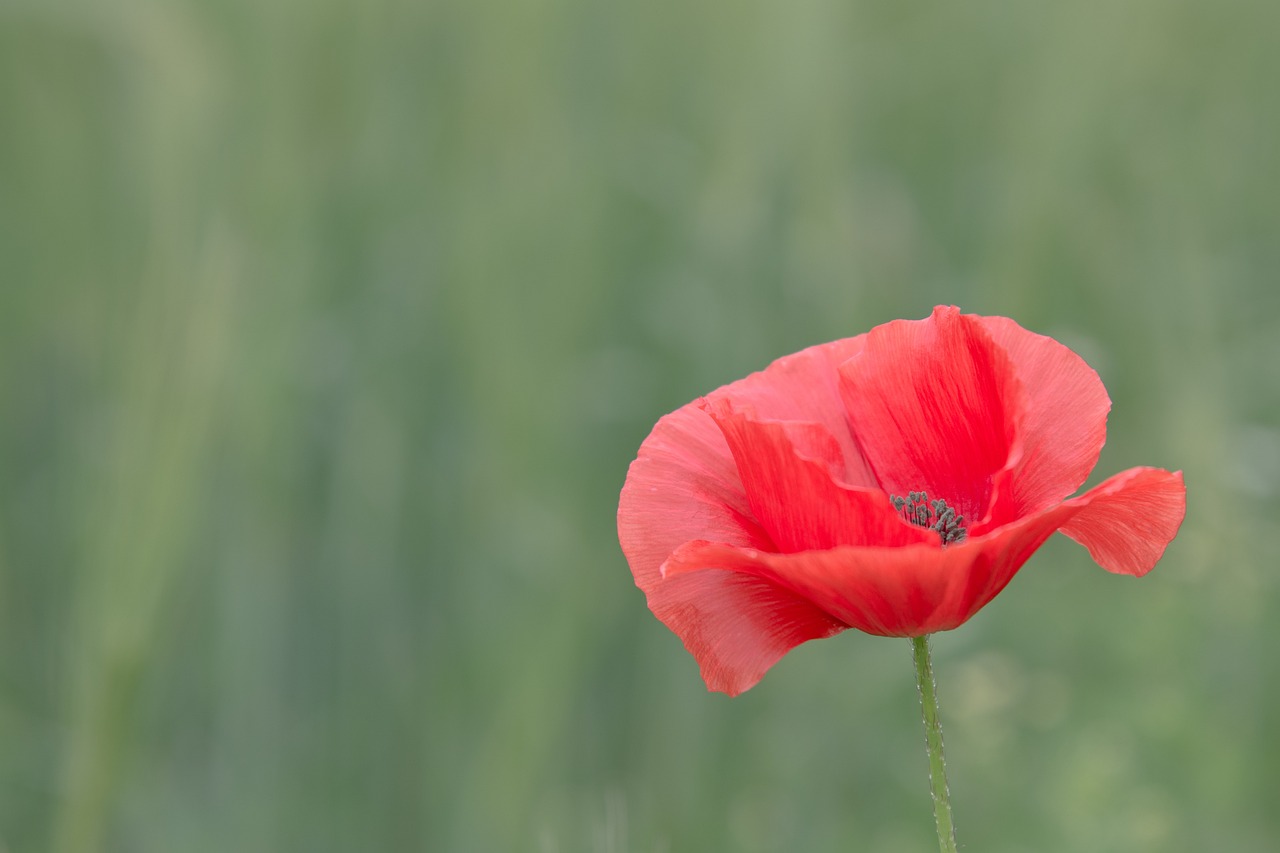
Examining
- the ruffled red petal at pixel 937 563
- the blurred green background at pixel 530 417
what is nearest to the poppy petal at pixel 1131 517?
the ruffled red petal at pixel 937 563

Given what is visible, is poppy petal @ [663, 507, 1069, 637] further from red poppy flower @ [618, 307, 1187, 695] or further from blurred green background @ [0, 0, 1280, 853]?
blurred green background @ [0, 0, 1280, 853]

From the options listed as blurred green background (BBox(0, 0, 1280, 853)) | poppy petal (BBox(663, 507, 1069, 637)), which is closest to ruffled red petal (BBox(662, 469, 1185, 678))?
poppy petal (BBox(663, 507, 1069, 637))

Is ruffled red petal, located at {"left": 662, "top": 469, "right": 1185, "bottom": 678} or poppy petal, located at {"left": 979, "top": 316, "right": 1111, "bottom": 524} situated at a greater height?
poppy petal, located at {"left": 979, "top": 316, "right": 1111, "bottom": 524}

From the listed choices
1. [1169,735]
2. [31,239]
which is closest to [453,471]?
[31,239]

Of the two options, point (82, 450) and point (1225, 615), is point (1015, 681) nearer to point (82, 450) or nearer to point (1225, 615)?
point (1225, 615)

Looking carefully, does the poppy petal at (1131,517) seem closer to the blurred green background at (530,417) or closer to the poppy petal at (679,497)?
the poppy petal at (679,497)

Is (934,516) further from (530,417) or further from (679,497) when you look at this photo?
(530,417)

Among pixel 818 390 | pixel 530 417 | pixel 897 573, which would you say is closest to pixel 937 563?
pixel 897 573

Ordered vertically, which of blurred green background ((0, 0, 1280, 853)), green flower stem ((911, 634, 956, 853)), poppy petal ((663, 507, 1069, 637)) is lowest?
green flower stem ((911, 634, 956, 853))
